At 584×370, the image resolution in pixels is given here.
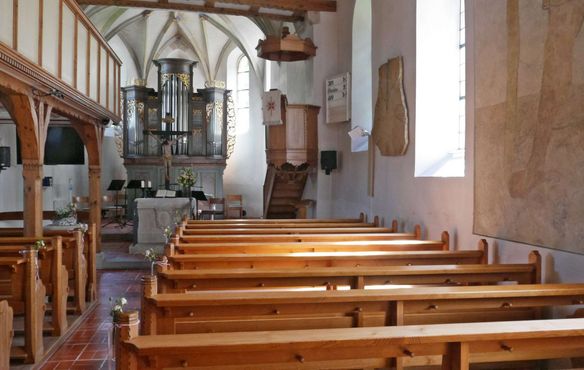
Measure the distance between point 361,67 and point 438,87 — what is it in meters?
3.29

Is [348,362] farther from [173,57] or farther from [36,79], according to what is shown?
[173,57]

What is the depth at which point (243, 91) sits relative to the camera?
62.4 ft

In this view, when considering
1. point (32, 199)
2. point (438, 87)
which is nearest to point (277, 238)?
point (438, 87)

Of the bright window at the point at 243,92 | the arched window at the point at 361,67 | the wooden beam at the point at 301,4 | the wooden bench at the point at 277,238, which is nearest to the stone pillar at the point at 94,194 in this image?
the wooden beam at the point at 301,4

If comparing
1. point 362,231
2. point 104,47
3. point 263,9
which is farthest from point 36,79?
point 263,9

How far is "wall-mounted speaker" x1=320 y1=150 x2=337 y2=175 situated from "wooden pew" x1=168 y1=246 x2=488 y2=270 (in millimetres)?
5750

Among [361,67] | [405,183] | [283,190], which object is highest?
[361,67]

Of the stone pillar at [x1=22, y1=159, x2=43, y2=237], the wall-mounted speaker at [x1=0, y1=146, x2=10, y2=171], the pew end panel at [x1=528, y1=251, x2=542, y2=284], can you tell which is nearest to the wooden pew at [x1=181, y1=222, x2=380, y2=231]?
the stone pillar at [x1=22, y1=159, x2=43, y2=237]

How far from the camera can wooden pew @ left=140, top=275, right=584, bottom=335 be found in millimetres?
2770

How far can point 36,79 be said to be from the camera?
19.8 ft

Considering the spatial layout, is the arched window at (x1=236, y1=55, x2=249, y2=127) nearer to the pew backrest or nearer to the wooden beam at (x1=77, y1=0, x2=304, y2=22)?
the wooden beam at (x1=77, y1=0, x2=304, y2=22)

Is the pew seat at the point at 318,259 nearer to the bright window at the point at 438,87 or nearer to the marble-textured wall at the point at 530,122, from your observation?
the marble-textured wall at the point at 530,122

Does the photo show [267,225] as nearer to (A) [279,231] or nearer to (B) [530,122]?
(A) [279,231]

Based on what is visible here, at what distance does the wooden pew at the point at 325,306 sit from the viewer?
2.77 m
